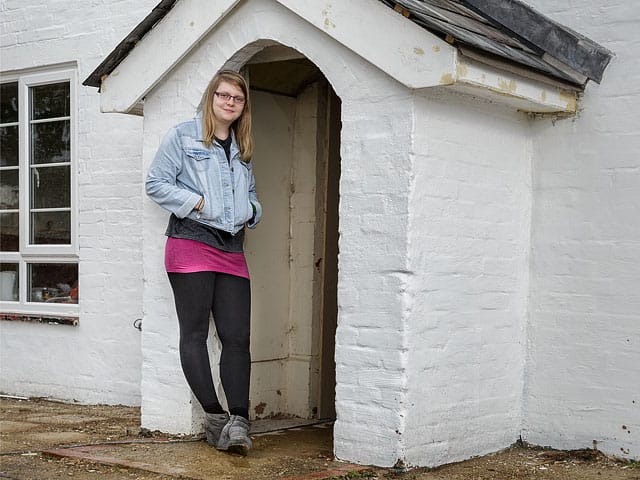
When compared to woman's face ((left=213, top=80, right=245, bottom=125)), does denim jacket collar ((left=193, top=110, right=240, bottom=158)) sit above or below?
below

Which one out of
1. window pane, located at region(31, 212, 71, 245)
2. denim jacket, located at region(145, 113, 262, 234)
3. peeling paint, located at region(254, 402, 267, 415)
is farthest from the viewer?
window pane, located at region(31, 212, 71, 245)

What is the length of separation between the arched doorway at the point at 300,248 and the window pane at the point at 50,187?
6.84ft

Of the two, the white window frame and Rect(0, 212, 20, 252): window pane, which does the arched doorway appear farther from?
Rect(0, 212, 20, 252): window pane

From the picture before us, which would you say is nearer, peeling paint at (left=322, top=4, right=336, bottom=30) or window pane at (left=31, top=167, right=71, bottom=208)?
peeling paint at (left=322, top=4, right=336, bottom=30)

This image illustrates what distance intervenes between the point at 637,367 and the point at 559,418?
1.85ft

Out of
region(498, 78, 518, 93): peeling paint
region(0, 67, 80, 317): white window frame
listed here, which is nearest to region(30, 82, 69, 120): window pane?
region(0, 67, 80, 317): white window frame

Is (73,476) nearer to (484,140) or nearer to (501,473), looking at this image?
(501,473)

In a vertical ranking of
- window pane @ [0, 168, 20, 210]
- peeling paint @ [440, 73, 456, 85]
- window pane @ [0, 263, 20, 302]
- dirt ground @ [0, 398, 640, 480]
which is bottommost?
dirt ground @ [0, 398, 640, 480]

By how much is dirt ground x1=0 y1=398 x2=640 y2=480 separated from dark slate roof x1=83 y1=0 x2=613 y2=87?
2097mm

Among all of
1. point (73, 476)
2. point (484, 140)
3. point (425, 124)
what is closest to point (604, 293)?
point (484, 140)

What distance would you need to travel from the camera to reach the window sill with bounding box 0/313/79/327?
7973 millimetres

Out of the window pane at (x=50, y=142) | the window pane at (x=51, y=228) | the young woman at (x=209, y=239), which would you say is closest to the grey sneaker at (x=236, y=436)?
the young woman at (x=209, y=239)

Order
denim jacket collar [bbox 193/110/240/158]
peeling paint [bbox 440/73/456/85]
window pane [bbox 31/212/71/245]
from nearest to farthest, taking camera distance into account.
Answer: peeling paint [bbox 440/73/456/85], denim jacket collar [bbox 193/110/240/158], window pane [bbox 31/212/71/245]

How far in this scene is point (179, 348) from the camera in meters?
5.95
